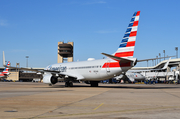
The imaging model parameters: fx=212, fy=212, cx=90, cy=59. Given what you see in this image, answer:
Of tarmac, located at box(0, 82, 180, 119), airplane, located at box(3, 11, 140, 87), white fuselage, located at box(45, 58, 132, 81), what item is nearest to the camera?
tarmac, located at box(0, 82, 180, 119)

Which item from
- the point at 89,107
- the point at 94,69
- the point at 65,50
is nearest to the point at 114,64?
the point at 94,69

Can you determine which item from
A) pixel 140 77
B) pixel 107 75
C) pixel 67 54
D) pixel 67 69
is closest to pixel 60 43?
pixel 67 54

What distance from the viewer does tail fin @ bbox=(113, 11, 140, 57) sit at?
26.2 m

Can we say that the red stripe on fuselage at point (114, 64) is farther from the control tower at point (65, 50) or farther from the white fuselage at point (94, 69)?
the control tower at point (65, 50)

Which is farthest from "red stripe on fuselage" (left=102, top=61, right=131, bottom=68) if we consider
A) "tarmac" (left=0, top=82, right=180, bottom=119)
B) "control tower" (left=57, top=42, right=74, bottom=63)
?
"control tower" (left=57, top=42, right=74, bottom=63)

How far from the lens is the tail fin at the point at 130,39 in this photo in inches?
1030

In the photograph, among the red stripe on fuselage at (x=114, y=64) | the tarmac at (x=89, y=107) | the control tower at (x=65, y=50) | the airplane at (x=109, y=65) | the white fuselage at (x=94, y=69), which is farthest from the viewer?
the control tower at (x=65, y=50)

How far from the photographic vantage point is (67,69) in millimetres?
35844

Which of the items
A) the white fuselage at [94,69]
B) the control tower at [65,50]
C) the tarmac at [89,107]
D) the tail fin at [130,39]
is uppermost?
the control tower at [65,50]

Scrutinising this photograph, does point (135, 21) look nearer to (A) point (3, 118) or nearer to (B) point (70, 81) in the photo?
(B) point (70, 81)

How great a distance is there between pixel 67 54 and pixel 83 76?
9727 cm

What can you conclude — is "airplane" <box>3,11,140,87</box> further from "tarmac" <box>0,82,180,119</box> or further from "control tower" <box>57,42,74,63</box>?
"control tower" <box>57,42,74,63</box>

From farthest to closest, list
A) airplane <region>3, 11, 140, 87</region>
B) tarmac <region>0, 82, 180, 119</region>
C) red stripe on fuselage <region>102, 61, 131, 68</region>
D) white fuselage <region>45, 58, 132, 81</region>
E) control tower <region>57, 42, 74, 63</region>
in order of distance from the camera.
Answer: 1. control tower <region>57, 42, 74, 63</region>
2. white fuselage <region>45, 58, 132, 81</region>
3. airplane <region>3, 11, 140, 87</region>
4. red stripe on fuselage <region>102, 61, 131, 68</region>
5. tarmac <region>0, 82, 180, 119</region>

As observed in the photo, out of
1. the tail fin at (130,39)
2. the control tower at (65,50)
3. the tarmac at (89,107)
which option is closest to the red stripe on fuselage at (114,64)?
the tail fin at (130,39)
